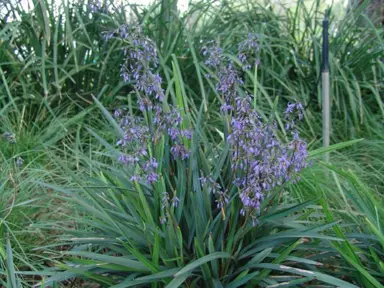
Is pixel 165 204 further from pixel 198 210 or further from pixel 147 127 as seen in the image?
pixel 147 127

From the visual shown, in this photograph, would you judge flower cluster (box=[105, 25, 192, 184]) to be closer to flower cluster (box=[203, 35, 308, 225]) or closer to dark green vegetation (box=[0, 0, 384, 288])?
dark green vegetation (box=[0, 0, 384, 288])

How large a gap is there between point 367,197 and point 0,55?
3.17m

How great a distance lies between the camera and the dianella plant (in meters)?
2.53

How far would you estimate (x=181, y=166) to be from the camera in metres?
2.76

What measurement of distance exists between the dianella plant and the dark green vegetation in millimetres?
11

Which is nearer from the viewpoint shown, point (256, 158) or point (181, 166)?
point (256, 158)

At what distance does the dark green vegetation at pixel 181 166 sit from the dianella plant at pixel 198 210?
1 cm

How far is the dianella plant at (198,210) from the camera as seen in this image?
253cm

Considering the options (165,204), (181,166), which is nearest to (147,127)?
(181,166)

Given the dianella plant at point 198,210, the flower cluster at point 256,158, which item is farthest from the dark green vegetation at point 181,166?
the flower cluster at point 256,158

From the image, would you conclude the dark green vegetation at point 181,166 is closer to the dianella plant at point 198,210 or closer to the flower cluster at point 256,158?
the dianella plant at point 198,210

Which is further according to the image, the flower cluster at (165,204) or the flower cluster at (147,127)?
the flower cluster at (147,127)

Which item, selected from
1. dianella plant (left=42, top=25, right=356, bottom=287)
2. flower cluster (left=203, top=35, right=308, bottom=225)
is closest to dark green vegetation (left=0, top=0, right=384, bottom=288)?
dianella plant (left=42, top=25, right=356, bottom=287)

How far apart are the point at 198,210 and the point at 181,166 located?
21 cm
